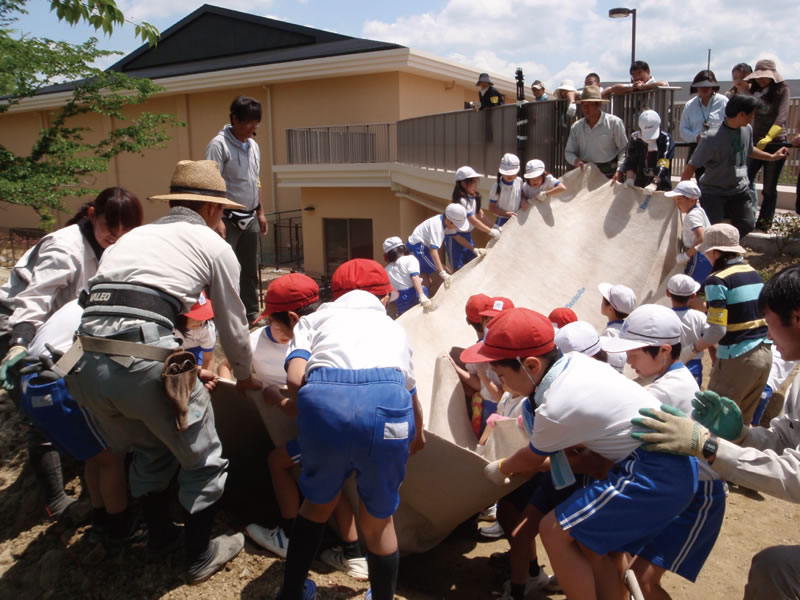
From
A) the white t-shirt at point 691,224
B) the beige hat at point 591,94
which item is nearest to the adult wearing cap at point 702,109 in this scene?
the beige hat at point 591,94

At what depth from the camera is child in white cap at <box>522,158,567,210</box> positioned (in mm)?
5691

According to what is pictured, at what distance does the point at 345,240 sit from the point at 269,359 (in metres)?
14.8

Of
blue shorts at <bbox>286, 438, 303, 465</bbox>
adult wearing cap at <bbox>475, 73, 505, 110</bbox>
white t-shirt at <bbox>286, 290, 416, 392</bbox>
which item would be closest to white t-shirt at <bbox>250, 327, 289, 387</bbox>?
blue shorts at <bbox>286, 438, 303, 465</bbox>

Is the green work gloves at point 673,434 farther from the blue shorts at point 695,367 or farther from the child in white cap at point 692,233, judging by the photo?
the child in white cap at point 692,233

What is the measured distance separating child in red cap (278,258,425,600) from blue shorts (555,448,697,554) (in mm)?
644

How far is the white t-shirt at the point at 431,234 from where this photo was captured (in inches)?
250

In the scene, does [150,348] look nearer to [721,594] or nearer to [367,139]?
[721,594]

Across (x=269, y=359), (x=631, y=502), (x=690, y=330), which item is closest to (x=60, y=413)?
(x=269, y=359)

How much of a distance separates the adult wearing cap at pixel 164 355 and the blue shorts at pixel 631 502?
4.63 ft

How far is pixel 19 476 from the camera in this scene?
3625 mm

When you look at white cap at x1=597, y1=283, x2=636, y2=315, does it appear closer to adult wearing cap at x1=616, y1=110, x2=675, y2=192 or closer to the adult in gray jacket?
adult wearing cap at x1=616, y1=110, x2=675, y2=192

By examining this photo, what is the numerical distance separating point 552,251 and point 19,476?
13.8 feet

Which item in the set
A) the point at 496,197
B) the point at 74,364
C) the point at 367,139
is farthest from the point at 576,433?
the point at 367,139

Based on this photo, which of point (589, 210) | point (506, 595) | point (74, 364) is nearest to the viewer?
point (74, 364)
